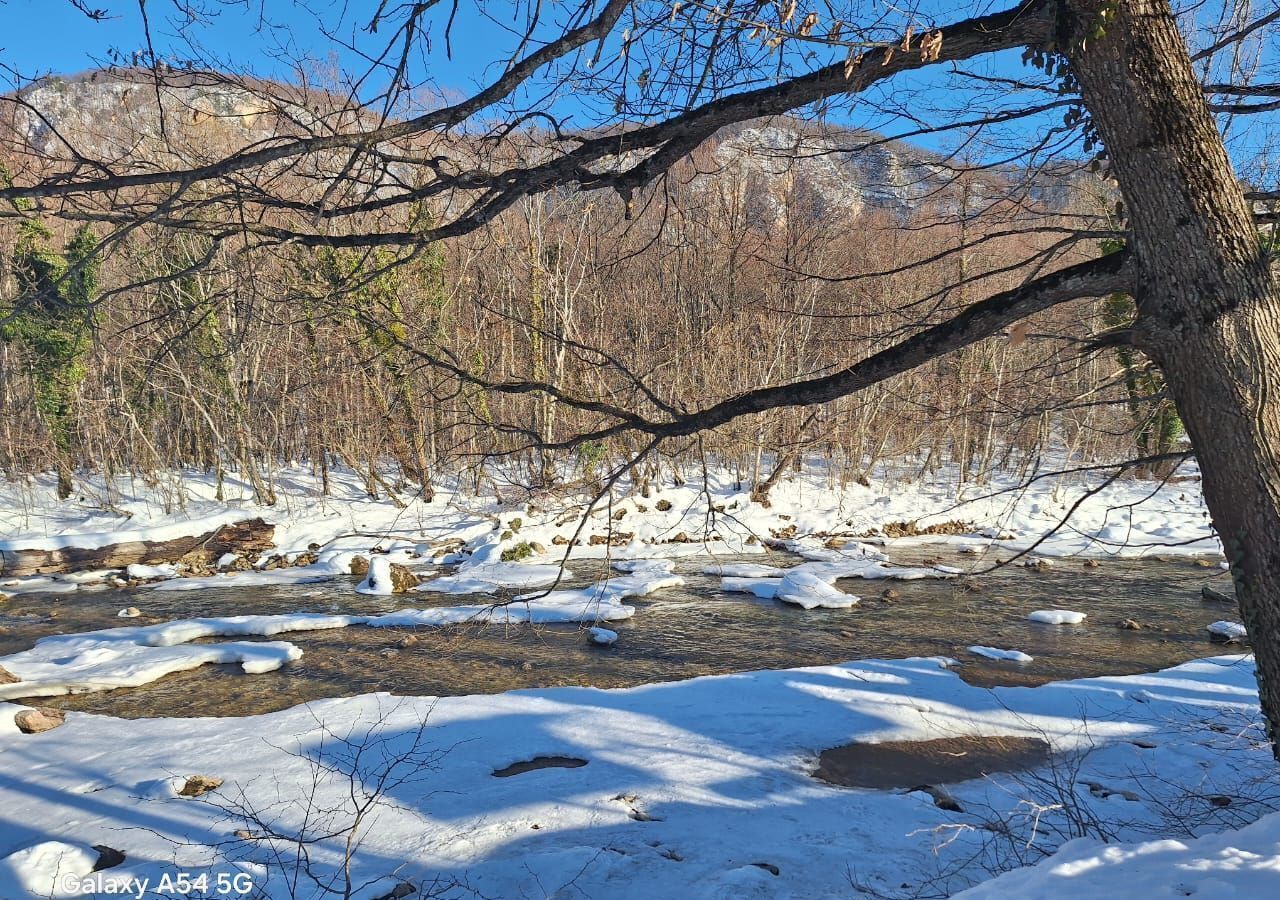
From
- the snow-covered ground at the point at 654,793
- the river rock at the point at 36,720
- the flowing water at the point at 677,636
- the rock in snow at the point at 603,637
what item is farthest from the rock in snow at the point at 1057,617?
the river rock at the point at 36,720

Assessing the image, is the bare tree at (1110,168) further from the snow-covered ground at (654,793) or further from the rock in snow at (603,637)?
the rock in snow at (603,637)

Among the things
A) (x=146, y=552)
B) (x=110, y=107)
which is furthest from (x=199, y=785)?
(x=146, y=552)

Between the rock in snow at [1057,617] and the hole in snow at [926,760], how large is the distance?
173 inches

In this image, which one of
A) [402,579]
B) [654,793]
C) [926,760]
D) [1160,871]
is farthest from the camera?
[402,579]

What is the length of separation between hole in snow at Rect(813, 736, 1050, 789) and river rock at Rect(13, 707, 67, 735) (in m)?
6.66

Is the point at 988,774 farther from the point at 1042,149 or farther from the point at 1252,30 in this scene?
the point at 1252,30

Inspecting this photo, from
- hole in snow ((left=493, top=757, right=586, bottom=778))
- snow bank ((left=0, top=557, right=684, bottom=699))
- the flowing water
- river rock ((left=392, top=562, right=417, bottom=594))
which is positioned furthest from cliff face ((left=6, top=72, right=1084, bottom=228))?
river rock ((left=392, top=562, right=417, bottom=594))

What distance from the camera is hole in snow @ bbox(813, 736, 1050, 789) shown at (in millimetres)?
5953

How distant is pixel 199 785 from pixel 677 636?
5868 mm

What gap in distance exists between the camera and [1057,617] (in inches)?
416

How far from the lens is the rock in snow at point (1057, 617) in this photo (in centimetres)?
1047

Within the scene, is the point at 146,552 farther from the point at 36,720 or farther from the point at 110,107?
the point at 110,107

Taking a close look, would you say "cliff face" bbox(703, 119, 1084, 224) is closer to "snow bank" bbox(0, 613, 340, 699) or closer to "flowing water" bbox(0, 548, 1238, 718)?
"flowing water" bbox(0, 548, 1238, 718)

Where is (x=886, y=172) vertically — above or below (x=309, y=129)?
above
